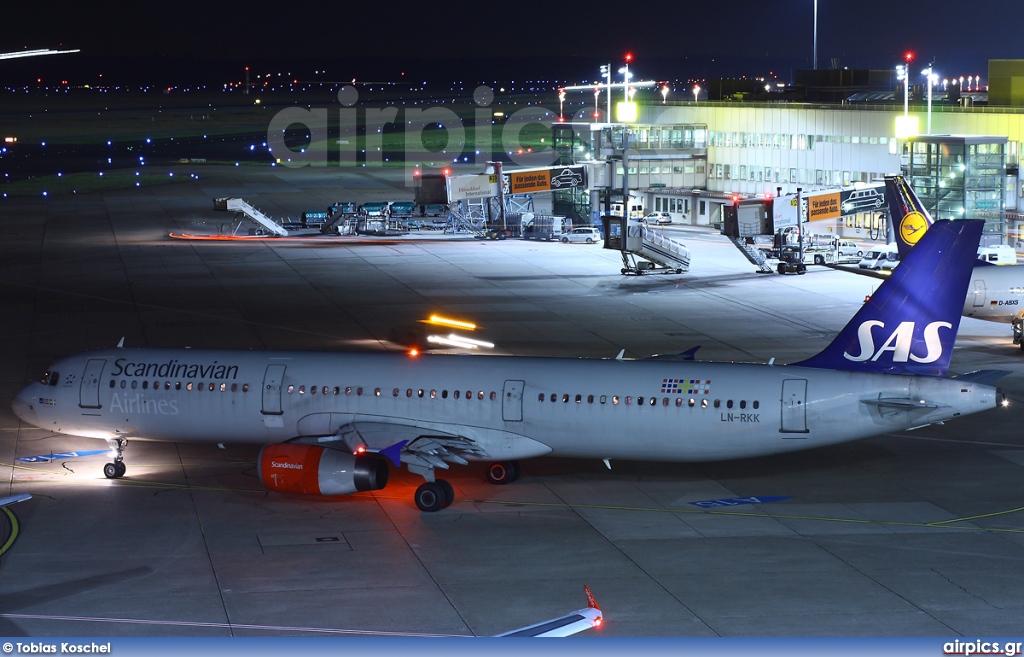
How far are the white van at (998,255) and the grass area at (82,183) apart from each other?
99.6 metres

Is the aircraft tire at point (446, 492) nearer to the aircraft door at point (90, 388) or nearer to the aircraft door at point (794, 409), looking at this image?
the aircraft door at point (794, 409)

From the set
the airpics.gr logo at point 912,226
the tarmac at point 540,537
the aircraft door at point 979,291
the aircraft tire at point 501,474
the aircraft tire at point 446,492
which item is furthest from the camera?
the airpics.gr logo at point 912,226

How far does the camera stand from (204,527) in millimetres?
30391

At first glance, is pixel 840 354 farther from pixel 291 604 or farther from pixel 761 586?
pixel 291 604

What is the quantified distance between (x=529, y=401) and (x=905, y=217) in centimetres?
3886

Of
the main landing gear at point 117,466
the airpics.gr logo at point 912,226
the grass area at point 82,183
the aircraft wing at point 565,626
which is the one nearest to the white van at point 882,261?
the airpics.gr logo at point 912,226

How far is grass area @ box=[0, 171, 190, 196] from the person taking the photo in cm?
13850

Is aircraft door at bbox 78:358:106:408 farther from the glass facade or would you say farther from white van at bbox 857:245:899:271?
the glass facade

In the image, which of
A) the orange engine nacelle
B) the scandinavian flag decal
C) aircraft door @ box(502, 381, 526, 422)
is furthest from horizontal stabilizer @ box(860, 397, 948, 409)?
the orange engine nacelle

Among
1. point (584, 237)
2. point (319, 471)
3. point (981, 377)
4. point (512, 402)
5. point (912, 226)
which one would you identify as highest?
point (912, 226)

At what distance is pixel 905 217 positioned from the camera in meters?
65.1

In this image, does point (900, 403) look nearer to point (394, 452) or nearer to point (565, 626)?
point (394, 452)

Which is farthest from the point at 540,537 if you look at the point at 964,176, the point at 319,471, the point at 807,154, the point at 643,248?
the point at 807,154

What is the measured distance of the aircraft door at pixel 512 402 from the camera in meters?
33.2
